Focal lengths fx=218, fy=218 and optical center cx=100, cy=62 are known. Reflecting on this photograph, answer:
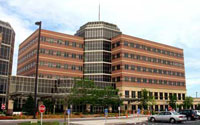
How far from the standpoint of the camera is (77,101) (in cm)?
4931

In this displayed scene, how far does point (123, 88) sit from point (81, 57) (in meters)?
17.9

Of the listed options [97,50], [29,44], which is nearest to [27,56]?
[29,44]

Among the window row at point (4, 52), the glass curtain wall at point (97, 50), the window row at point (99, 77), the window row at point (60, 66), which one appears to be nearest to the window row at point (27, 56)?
the window row at point (60, 66)

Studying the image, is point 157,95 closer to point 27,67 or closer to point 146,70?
point 146,70

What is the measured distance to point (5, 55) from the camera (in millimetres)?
57000

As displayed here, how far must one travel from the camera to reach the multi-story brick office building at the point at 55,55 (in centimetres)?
6631

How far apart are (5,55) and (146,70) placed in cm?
4519

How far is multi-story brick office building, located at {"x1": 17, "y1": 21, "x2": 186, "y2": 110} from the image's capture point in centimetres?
6819

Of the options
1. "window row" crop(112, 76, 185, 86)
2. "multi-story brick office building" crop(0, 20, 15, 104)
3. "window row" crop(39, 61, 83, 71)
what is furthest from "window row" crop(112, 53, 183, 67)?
"multi-story brick office building" crop(0, 20, 15, 104)

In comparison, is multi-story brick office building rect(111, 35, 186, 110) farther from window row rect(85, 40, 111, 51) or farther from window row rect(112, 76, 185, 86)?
window row rect(85, 40, 111, 51)

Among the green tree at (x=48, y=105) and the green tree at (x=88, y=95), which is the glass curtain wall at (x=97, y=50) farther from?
the green tree at (x=48, y=105)

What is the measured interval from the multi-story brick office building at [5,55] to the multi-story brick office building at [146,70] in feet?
107

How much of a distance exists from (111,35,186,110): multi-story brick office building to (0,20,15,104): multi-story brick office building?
32514 mm

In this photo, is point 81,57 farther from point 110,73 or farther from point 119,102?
point 119,102
